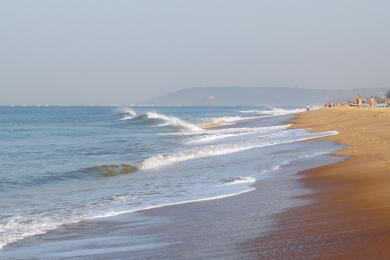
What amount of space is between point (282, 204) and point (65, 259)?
4.68 metres

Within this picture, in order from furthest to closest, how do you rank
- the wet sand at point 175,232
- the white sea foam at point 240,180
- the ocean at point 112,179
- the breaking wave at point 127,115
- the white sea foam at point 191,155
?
the breaking wave at point 127,115 → the white sea foam at point 191,155 → the white sea foam at point 240,180 → the ocean at point 112,179 → the wet sand at point 175,232

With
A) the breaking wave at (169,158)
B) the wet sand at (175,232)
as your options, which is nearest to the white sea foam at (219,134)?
the breaking wave at (169,158)

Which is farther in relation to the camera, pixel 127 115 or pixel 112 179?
pixel 127 115

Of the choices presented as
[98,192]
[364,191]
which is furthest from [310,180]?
[98,192]

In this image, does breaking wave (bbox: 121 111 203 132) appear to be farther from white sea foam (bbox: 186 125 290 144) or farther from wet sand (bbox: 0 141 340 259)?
wet sand (bbox: 0 141 340 259)

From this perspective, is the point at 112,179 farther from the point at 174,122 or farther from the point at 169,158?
the point at 174,122

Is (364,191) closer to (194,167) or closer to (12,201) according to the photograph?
(12,201)

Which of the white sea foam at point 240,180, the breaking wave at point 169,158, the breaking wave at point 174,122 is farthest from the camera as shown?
the breaking wave at point 174,122

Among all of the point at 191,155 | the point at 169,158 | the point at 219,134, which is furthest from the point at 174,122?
the point at 169,158

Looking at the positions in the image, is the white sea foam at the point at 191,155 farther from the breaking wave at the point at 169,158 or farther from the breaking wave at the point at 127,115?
the breaking wave at the point at 127,115

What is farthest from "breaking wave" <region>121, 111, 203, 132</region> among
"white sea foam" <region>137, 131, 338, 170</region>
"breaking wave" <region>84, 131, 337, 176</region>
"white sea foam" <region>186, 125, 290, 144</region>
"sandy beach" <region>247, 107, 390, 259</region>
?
"sandy beach" <region>247, 107, 390, 259</region>

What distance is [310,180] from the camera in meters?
15.1

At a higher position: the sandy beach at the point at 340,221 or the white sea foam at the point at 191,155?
the sandy beach at the point at 340,221

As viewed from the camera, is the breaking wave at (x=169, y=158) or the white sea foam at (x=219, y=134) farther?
the white sea foam at (x=219, y=134)
